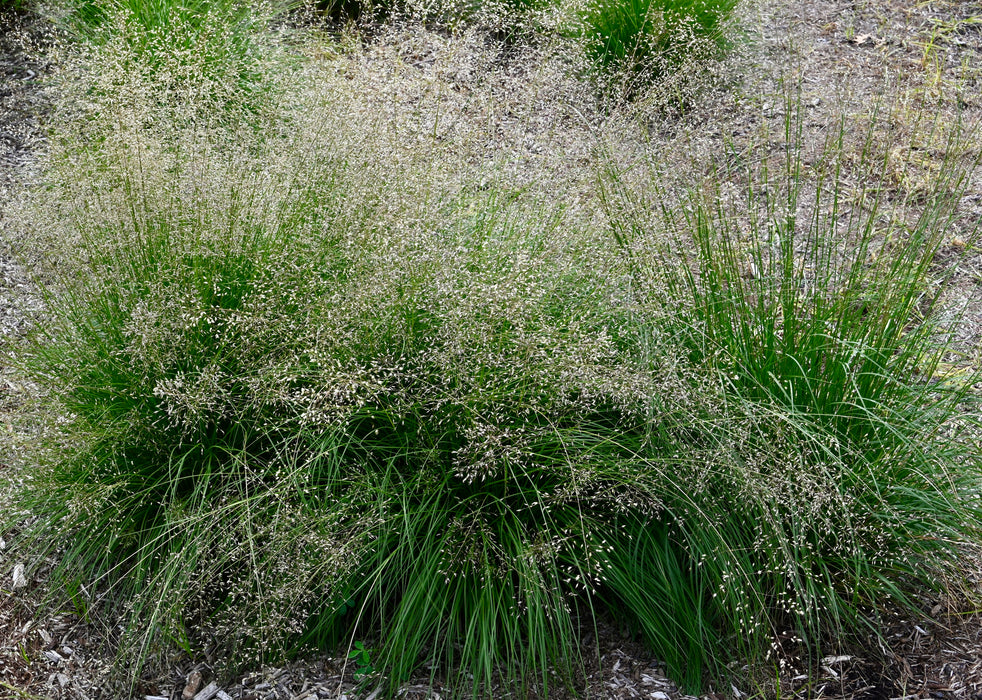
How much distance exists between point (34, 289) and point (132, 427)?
1853 millimetres

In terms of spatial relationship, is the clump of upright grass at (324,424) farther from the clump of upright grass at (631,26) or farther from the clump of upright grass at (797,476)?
the clump of upright grass at (631,26)

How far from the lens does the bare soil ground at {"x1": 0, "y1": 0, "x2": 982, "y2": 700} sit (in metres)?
2.57

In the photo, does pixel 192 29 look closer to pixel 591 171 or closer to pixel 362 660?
pixel 591 171

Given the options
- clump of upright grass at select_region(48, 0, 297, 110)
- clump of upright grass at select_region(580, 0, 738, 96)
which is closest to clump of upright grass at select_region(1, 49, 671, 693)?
clump of upright grass at select_region(48, 0, 297, 110)

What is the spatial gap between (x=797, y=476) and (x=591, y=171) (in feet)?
5.62

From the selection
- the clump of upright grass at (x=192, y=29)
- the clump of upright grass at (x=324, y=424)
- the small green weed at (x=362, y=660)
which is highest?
the clump of upright grass at (x=192, y=29)

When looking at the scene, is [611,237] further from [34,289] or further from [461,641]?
[34,289]

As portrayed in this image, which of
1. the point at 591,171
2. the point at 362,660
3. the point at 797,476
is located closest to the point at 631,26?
the point at 591,171

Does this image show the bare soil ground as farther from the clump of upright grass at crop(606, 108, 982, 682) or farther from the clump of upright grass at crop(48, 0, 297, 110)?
the clump of upright grass at crop(48, 0, 297, 110)

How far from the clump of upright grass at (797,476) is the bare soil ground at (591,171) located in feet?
0.41

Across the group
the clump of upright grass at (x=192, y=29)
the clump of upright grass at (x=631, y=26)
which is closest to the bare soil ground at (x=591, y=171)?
the clump of upright grass at (x=631, y=26)

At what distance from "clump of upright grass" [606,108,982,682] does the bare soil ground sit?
124 mm

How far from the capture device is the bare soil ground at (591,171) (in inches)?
101

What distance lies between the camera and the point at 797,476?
2.22m
